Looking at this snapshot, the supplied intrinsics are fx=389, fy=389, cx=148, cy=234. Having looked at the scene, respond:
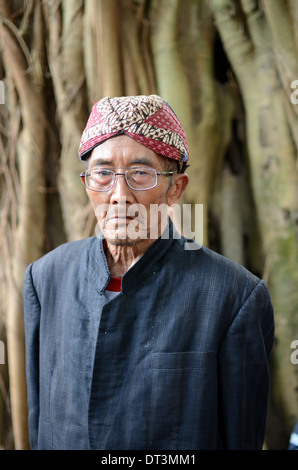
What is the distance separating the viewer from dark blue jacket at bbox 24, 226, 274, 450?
0.95 m

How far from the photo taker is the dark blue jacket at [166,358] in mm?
945

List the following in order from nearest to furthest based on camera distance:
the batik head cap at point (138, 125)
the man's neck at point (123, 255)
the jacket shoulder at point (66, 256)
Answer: the batik head cap at point (138, 125) < the man's neck at point (123, 255) < the jacket shoulder at point (66, 256)

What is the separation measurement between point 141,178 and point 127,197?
0.19 ft

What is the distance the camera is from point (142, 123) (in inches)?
35.5

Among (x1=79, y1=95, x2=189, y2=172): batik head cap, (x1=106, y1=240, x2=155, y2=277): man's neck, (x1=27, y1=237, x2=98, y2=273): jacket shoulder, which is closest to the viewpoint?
(x1=79, y1=95, x2=189, y2=172): batik head cap

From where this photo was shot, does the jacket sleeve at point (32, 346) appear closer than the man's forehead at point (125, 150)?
No

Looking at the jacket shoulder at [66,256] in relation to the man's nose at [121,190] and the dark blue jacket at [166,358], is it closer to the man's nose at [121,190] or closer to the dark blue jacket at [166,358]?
the dark blue jacket at [166,358]

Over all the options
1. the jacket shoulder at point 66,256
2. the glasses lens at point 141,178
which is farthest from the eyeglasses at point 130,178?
the jacket shoulder at point 66,256

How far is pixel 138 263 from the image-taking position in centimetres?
98

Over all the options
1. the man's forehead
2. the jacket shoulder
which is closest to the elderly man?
the man's forehead

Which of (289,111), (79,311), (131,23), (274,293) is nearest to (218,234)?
(274,293)

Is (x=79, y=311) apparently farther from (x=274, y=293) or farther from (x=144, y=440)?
→ (x=274, y=293)

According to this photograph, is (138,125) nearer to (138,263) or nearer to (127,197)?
(127,197)

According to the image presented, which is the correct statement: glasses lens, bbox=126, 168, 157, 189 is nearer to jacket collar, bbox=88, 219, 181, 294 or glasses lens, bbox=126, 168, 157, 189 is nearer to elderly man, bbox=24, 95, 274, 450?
elderly man, bbox=24, 95, 274, 450
